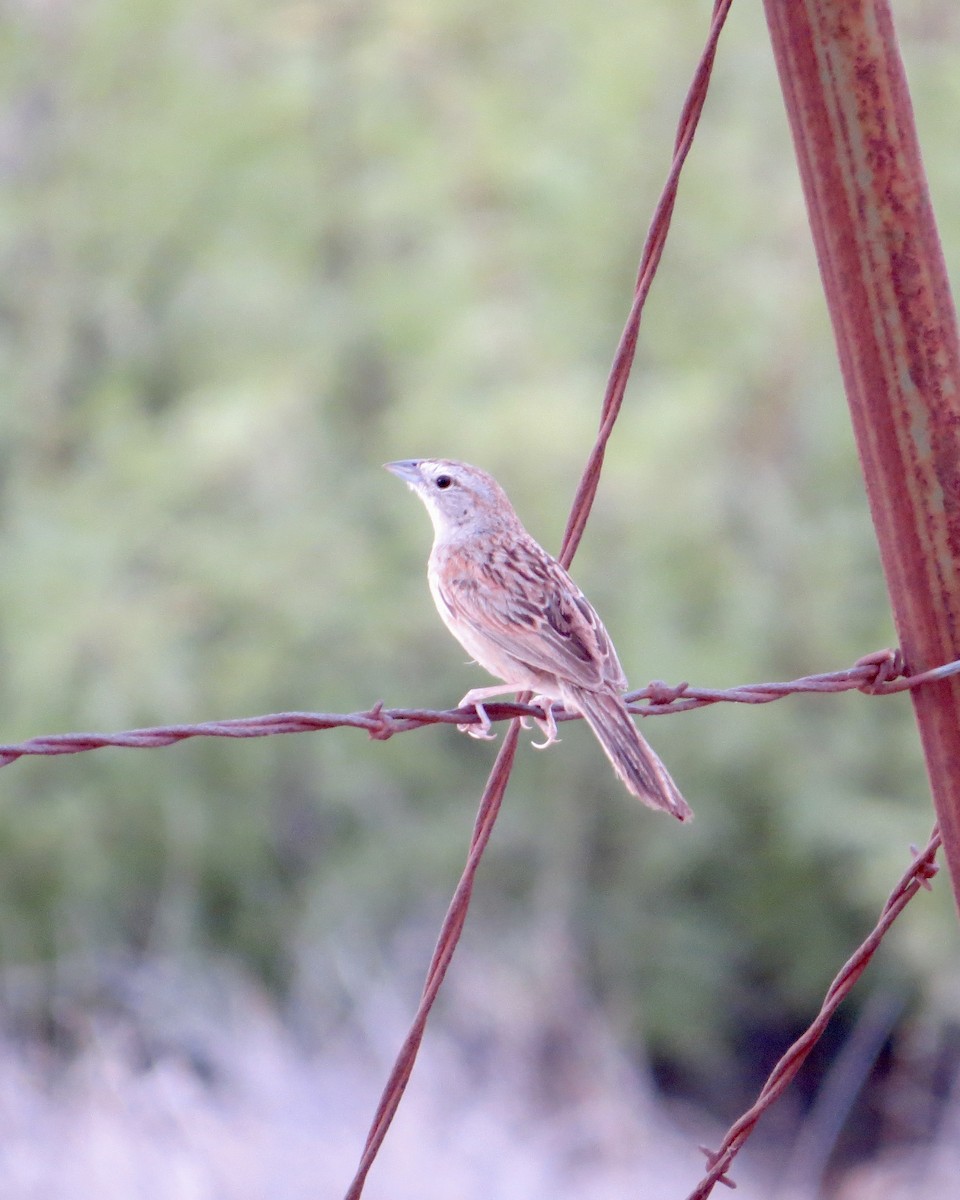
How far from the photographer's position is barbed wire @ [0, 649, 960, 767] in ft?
8.77

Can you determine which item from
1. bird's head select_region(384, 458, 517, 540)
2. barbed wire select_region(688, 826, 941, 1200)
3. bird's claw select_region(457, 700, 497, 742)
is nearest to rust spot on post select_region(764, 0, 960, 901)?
barbed wire select_region(688, 826, 941, 1200)

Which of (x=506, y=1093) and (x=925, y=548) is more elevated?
(x=925, y=548)

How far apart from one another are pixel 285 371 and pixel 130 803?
2902 millimetres

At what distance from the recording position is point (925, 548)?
9.86 ft

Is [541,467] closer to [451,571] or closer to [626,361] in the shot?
[451,571]

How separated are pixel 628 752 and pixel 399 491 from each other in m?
6.22

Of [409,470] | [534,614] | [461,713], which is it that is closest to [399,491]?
[409,470]

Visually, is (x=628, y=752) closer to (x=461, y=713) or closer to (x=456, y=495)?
(x=461, y=713)

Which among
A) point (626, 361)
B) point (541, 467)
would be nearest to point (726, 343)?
point (541, 467)

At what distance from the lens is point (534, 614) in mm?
4430

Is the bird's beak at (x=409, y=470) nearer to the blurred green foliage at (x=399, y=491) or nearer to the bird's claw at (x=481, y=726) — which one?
the bird's claw at (x=481, y=726)

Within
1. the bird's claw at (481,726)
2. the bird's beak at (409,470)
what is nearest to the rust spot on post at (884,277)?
the bird's claw at (481,726)

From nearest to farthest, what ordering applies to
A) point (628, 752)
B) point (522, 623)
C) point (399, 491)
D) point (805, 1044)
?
point (805, 1044) < point (628, 752) < point (522, 623) < point (399, 491)

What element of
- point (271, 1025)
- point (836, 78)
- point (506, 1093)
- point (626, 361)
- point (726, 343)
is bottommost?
point (506, 1093)
